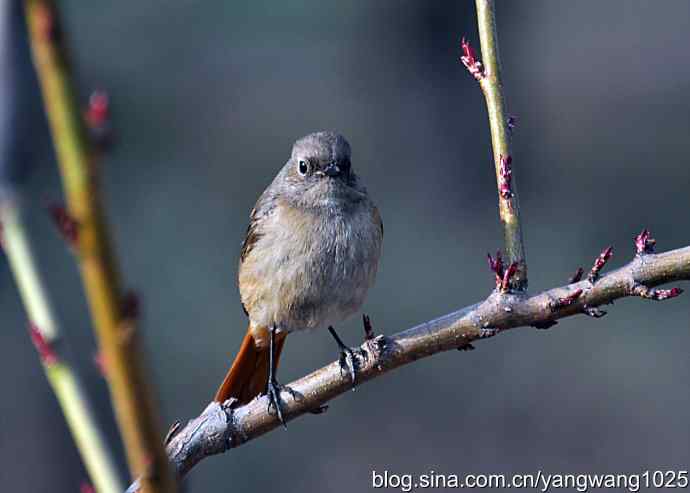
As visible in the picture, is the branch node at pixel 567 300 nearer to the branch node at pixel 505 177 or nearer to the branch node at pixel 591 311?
the branch node at pixel 591 311

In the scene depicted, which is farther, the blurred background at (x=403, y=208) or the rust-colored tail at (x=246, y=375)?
the blurred background at (x=403, y=208)

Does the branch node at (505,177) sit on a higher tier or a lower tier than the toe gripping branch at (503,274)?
higher

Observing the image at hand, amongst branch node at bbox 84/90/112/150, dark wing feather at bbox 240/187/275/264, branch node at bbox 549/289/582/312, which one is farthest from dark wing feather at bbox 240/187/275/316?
branch node at bbox 84/90/112/150

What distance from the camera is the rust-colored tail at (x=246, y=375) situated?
13.1ft

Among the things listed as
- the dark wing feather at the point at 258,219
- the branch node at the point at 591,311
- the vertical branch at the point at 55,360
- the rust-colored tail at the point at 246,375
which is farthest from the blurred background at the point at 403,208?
the vertical branch at the point at 55,360

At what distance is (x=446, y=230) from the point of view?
8367mm

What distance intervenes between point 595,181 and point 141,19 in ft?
13.1

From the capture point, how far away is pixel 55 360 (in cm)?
123

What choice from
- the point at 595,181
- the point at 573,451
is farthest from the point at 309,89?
the point at 573,451

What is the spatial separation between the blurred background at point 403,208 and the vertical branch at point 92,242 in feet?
19.7

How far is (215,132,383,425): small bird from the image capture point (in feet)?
12.6

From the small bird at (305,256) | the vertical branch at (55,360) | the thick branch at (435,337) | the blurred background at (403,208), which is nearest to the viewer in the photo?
the vertical branch at (55,360)

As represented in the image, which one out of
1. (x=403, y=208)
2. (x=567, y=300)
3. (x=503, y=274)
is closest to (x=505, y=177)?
(x=503, y=274)

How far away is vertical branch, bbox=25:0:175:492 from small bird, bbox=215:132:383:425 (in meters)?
2.88
